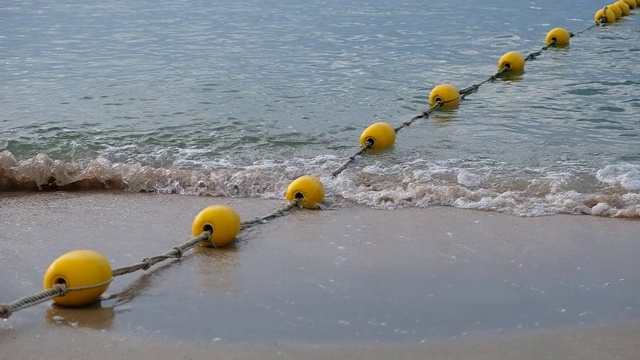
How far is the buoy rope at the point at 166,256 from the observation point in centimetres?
471

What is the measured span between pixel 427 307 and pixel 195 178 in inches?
127

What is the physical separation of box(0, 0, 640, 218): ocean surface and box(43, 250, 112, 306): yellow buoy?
247 centimetres

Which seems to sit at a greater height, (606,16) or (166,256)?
(606,16)

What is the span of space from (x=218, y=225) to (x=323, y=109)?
4460 mm

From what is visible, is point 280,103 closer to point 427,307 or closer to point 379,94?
point 379,94

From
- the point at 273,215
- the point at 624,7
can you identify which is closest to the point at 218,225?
the point at 273,215

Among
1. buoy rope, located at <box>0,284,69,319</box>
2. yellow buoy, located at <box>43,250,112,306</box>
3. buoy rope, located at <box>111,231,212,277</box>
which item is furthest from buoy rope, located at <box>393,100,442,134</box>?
buoy rope, located at <box>0,284,69,319</box>

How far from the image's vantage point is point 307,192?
6.31m

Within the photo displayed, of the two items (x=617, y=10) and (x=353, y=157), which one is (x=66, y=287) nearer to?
(x=353, y=157)

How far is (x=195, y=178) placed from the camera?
23.4 ft

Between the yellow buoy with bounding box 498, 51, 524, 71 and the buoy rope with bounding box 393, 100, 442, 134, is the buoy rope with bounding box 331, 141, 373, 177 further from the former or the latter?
the yellow buoy with bounding box 498, 51, 524, 71

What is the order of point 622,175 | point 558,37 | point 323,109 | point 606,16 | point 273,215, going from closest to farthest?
point 273,215 → point 622,175 → point 323,109 → point 558,37 → point 606,16

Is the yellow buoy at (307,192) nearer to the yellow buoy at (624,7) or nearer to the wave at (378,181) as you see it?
the wave at (378,181)

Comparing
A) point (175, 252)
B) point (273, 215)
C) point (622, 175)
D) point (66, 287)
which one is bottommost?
point (622, 175)
